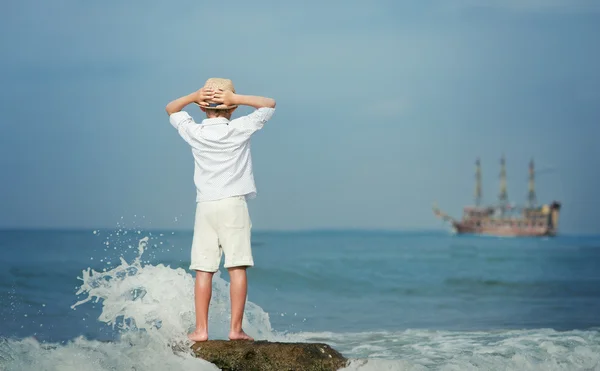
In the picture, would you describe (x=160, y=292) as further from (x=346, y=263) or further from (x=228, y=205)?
(x=346, y=263)

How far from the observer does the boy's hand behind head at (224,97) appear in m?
5.77

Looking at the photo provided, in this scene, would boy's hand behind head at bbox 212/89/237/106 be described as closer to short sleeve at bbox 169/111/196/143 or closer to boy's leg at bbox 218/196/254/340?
short sleeve at bbox 169/111/196/143

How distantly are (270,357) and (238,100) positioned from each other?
1713mm

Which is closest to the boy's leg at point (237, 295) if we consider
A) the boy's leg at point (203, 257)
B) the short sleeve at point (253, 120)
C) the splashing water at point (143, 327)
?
the boy's leg at point (203, 257)

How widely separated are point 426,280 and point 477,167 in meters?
26.9

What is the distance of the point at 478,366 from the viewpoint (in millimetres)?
6762

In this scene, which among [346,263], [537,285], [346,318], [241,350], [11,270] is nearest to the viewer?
[241,350]

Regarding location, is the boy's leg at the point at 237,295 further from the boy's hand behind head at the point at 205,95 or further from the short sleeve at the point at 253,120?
the boy's hand behind head at the point at 205,95

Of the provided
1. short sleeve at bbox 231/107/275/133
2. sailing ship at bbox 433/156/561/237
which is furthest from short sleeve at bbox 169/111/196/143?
sailing ship at bbox 433/156/561/237

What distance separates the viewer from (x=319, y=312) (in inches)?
508

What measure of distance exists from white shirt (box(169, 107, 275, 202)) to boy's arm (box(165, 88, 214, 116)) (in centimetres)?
15

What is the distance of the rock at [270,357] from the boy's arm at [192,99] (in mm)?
1641

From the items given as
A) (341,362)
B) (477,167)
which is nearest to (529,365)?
(341,362)

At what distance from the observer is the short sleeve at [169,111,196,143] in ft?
19.3
